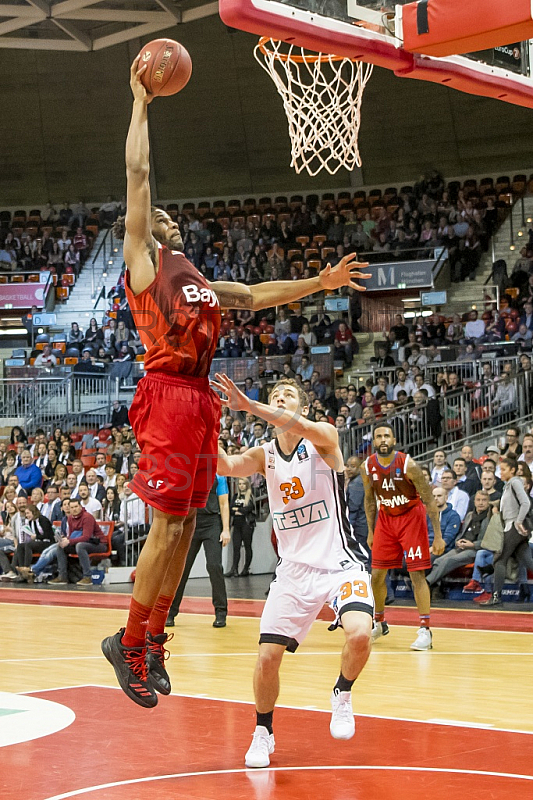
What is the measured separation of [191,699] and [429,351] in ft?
41.4

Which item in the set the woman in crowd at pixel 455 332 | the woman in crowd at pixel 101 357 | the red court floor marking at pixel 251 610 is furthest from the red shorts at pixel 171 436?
the woman in crowd at pixel 101 357

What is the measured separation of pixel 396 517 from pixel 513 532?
1.99m

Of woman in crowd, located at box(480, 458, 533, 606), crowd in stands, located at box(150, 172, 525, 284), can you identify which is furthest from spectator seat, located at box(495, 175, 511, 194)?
woman in crowd, located at box(480, 458, 533, 606)

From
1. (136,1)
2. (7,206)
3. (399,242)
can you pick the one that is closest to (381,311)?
(399,242)

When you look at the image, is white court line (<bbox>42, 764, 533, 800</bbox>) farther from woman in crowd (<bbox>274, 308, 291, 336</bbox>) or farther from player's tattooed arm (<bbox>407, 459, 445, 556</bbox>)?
woman in crowd (<bbox>274, 308, 291, 336</bbox>)

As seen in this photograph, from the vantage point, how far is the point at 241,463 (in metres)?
5.67

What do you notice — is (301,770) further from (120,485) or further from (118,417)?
(118,417)

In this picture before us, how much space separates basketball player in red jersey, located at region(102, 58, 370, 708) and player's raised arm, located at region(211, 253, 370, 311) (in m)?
0.40

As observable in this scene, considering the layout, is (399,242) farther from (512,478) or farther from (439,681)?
(439,681)

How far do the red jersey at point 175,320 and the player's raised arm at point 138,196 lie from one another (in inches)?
2.7

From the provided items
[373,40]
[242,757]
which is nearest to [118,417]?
[373,40]

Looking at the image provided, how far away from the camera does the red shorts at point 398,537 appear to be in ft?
31.1

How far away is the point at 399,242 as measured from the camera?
23.1 metres

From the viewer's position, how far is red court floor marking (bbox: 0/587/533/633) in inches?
404
